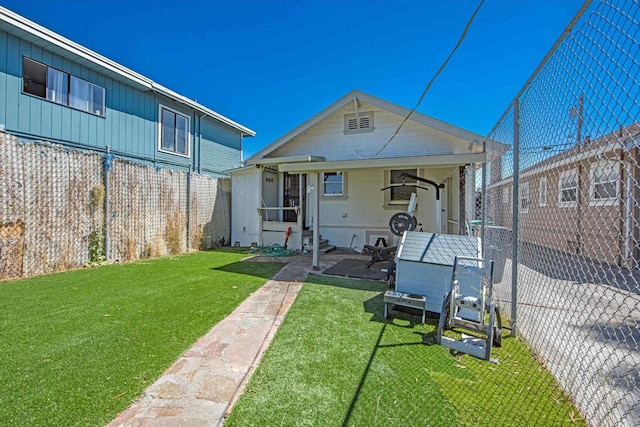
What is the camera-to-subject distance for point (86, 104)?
28.2 ft

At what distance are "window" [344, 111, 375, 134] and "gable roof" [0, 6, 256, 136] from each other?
6.62 metres

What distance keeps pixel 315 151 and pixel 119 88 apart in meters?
6.66

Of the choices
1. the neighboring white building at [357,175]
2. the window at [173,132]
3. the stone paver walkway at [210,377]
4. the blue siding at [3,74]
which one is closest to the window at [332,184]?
the neighboring white building at [357,175]

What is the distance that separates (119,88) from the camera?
943 cm

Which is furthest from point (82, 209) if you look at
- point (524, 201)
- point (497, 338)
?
point (524, 201)

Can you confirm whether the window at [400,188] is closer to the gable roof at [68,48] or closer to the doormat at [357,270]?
the doormat at [357,270]

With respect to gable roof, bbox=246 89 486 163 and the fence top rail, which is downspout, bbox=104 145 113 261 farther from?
the fence top rail

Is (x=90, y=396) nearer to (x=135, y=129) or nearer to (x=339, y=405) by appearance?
(x=339, y=405)

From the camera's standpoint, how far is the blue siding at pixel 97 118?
7031 millimetres

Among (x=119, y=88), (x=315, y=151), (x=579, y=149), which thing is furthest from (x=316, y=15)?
→ (x=579, y=149)

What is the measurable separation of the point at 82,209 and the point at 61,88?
149 inches

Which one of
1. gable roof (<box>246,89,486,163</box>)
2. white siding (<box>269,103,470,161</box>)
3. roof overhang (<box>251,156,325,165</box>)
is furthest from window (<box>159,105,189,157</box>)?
white siding (<box>269,103,470,161</box>)

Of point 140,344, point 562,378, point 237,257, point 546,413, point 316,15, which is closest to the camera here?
point 546,413

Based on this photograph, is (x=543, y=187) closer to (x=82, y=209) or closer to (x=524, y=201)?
(x=524, y=201)
